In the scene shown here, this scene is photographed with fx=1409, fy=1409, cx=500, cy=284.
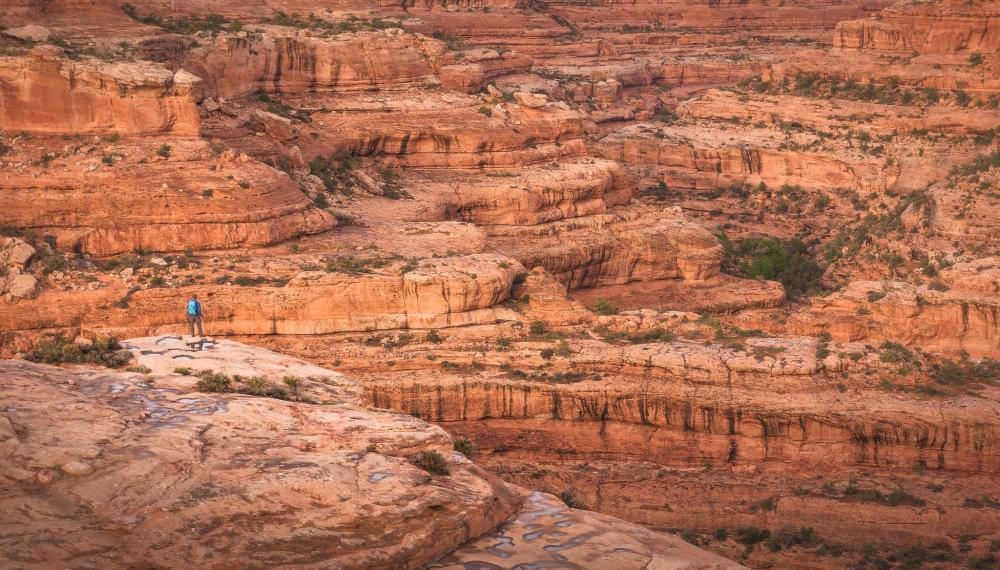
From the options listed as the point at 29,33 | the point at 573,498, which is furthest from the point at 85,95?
the point at 573,498

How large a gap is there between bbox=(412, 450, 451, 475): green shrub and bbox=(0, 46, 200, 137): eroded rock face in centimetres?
2071

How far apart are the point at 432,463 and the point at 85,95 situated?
853 inches

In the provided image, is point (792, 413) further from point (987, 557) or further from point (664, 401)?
point (987, 557)

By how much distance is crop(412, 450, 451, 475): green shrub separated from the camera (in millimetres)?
23953

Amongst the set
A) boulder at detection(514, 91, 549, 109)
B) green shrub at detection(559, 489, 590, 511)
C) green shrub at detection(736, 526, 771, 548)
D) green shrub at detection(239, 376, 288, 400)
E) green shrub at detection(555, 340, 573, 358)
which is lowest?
green shrub at detection(736, 526, 771, 548)

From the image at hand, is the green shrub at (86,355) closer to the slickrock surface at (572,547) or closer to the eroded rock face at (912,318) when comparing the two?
the slickrock surface at (572,547)

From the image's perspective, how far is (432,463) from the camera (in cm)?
2403

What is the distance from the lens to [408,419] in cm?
2634

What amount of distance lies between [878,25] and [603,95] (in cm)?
1742

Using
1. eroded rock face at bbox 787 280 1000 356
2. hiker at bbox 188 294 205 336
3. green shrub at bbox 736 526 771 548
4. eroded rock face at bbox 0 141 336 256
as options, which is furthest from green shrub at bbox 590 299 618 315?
hiker at bbox 188 294 205 336

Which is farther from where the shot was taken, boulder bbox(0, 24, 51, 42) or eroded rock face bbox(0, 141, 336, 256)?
boulder bbox(0, 24, 51, 42)

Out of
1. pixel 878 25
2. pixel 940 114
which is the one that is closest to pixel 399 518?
pixel 940 114

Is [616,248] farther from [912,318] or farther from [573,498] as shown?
[573,498]

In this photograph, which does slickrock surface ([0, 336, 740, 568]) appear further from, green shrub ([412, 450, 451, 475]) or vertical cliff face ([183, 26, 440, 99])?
vertical cliff face ([183, 26, 440, 99])
